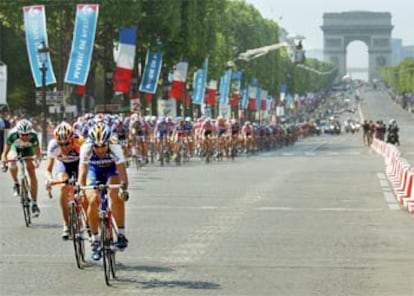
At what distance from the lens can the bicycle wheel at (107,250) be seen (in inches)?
551

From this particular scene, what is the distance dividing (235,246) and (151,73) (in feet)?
165

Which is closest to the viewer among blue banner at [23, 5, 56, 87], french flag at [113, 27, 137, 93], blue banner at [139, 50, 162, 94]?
blue banner at [23, 5, 56, 87]

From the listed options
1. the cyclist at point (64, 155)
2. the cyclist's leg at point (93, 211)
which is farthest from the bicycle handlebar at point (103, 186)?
the cyclist at point (64, 155)

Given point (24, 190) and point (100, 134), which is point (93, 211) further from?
point (24, 190)

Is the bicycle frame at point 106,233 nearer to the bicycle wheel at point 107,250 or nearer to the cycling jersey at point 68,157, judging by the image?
the bicycle wheel at point 107,250

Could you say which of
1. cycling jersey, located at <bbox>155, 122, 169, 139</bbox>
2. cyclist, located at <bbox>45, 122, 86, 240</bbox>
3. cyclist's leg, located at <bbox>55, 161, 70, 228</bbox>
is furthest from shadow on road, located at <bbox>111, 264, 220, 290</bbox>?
cycling jersey, located at <bbox>155, 122, 169, 139</bbox>

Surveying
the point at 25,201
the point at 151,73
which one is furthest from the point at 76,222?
the point at 151,73

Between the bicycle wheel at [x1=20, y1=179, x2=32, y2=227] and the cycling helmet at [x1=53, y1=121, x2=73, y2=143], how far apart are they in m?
4.16

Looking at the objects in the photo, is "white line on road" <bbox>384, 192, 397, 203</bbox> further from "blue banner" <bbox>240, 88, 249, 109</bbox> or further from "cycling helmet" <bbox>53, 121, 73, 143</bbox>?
"blue banner" <bbox>240, 88, 249, 109</bbox>

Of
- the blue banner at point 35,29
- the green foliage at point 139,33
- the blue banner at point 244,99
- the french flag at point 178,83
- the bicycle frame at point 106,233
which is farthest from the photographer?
the blue banner at point 244,99

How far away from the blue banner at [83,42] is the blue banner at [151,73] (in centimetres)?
1396

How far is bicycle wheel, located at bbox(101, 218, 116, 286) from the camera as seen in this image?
45.9 ft

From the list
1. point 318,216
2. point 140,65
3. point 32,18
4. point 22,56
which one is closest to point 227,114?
point 140,65

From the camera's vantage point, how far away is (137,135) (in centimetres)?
4597
